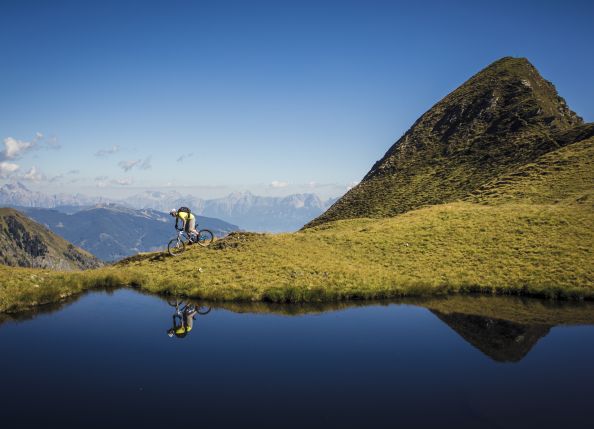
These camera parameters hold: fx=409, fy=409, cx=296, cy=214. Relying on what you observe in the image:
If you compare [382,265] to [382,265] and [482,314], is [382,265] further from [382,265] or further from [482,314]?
[482,314]

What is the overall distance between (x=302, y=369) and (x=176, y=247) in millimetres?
27567

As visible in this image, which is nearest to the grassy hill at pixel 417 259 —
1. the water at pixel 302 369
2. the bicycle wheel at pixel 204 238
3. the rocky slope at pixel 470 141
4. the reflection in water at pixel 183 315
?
the bicycle wheel at pixel 204 238

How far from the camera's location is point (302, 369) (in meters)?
17.0

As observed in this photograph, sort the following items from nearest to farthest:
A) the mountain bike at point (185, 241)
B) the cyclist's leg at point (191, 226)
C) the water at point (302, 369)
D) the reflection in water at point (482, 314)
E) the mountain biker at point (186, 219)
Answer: the water at point (302, 369) < the reflection in water at point (482, 314) < the mountain biker at point (186, 219) < the cyclist's leg at point (191, 226) < the mountain bike at point (185, 241)

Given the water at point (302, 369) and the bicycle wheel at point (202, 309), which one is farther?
the bicycle wheel at point (202, 309)

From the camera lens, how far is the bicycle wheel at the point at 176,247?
1589 inches

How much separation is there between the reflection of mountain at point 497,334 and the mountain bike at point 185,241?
2452cm

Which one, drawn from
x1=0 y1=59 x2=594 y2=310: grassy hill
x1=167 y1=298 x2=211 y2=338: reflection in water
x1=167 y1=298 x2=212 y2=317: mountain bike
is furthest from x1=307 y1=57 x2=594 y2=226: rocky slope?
x1=167 y1=298 x2=211 y2=338: reflection in water

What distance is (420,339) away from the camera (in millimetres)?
20922

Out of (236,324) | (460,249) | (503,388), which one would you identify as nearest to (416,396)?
(503,388)

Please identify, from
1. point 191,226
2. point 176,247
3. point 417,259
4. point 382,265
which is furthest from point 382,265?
point 176,247

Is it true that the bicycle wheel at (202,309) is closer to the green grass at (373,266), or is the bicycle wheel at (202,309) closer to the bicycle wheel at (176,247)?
the green grass at (373,266)

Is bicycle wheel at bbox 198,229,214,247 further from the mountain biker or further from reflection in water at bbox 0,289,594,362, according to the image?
reflection in water at bbox 0,289,594,362

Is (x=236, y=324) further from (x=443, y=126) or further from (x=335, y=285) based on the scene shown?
(x=443, y=126)
